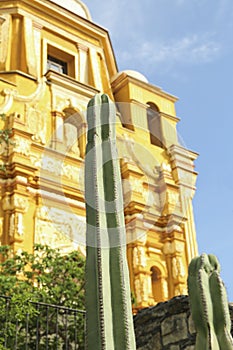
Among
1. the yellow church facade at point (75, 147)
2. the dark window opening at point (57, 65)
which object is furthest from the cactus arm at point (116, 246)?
the dark window opening at point (57, 65)

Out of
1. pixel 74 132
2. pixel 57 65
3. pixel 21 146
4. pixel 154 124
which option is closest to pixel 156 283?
pixel 74 132

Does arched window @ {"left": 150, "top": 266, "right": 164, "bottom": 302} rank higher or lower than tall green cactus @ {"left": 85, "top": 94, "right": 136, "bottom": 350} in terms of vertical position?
higher

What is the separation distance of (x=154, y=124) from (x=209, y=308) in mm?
14451

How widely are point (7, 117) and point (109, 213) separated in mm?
11142

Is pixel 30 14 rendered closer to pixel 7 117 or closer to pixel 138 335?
pixel 7 117

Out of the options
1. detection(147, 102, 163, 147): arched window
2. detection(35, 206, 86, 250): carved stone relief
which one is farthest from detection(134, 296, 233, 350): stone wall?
detection(147, 102, 163, 147): arched window

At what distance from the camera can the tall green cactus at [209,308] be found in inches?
225

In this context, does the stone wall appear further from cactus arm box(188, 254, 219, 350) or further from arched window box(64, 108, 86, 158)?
arched window box(64, 108, 86, 158)

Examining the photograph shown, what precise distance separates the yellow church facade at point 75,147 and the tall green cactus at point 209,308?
7.87 m

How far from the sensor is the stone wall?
707cm

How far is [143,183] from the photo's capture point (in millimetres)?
17000

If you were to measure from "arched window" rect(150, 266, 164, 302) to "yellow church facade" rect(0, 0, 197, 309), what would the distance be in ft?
0.13

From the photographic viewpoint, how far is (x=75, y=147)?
16.8 meters

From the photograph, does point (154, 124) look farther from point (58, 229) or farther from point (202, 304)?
point (202, 304)
